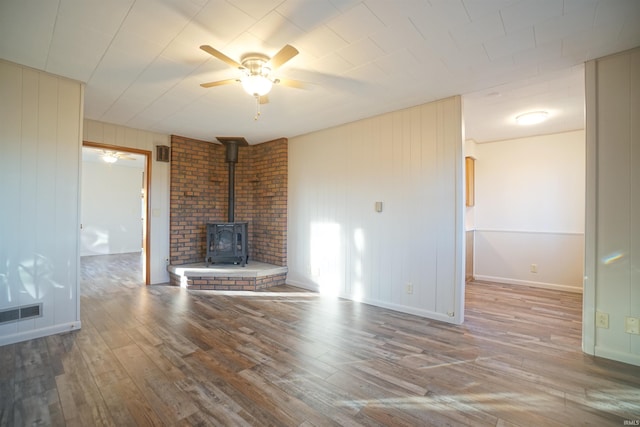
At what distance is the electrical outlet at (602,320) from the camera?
92.5 inches

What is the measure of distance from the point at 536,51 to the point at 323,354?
9.88 ft

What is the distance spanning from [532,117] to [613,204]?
74.7 inches

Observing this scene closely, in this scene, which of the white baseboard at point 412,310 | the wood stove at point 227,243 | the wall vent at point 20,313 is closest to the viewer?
the wall vent at point 20,313

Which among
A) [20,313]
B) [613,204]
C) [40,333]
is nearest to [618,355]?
Result: [613,204]

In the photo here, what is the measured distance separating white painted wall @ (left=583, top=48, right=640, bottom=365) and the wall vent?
493cm

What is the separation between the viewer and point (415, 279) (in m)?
3.42

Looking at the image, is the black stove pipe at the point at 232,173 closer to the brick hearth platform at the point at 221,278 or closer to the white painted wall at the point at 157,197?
the white painted wall at the point at 157,197

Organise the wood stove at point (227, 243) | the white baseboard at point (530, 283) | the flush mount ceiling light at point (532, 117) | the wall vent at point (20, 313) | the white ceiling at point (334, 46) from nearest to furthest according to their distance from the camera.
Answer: the white ceiling at point (334, 46) < the wall vent at point (20, 313) < the flush mount ceiling light at point (532, 117) < the white baseboard at point (530, 283) < the wood stove at point (227, 243)

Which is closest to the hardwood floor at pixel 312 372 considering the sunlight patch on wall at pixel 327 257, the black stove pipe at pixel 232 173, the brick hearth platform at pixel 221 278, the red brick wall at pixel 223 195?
the sunlight patch on wall at pixel 327 257

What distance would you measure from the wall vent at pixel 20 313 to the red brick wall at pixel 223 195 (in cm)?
217

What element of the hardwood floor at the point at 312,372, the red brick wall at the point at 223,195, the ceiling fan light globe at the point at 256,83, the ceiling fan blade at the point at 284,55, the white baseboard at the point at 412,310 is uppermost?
the ceiling fan blade at the point at 284,55

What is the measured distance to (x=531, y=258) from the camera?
4785 millimetres

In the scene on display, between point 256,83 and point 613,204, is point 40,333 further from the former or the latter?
point 613,204

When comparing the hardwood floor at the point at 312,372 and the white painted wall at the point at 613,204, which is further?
the white painted wall at the point at 613,204
